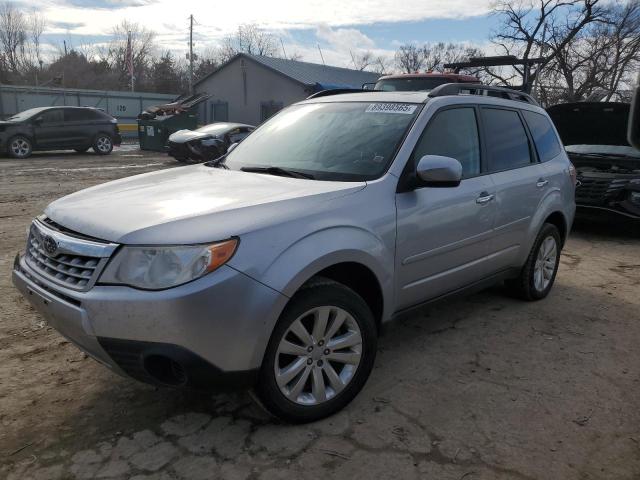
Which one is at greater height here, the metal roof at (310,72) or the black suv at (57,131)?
the metal roof at (310,72)


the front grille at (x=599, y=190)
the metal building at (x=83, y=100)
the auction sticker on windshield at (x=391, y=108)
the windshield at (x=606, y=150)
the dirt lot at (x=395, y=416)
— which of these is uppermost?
the metal building at (x=83, y=100)

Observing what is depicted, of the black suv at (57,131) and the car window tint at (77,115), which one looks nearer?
the black suv at (57,131)

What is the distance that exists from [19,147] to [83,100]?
38.3ft

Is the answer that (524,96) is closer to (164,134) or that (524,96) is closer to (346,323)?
(346,323)

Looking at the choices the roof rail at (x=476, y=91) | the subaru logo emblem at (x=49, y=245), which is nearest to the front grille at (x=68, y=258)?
the subaru logo emblem at (x=49, y=245)

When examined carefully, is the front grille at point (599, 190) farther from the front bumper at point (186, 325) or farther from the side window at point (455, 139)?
the front bumper at point (186, 325)

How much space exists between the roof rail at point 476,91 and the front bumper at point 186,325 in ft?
6.80

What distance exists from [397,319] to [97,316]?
1.71m

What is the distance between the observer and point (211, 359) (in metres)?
2.31

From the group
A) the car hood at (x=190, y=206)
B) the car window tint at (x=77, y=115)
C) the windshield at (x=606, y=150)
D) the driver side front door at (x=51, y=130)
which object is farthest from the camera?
the car window tint at (x=77, y=115)

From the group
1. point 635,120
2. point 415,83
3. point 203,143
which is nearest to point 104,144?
point 203,143

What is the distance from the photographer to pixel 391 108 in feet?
11.6

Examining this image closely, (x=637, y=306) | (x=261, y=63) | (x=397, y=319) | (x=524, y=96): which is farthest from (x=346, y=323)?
(x=261, y=63)

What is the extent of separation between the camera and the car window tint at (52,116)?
52.5ft
